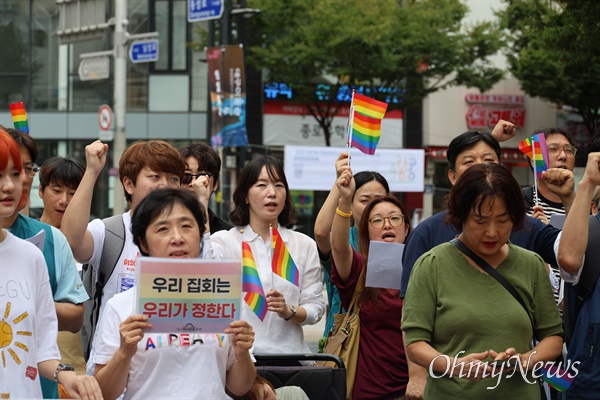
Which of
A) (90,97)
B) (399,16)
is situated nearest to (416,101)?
(399,16)

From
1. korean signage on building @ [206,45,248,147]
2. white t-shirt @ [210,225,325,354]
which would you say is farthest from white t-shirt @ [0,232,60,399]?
korean signage on building @ [206,45,248,147]

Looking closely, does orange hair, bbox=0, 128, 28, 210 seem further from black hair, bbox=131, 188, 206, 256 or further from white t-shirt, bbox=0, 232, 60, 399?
black hair, bbox=131, 188, 206, 256

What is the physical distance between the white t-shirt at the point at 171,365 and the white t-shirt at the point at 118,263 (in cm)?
115

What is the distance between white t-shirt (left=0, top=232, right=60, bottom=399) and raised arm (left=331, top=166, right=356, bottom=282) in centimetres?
204

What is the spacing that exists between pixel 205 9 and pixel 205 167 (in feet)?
48.7

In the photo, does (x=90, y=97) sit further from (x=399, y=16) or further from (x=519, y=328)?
(x=519, y=328)

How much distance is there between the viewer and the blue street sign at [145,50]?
1848cm

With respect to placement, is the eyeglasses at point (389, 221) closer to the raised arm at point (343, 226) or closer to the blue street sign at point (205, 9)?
the raised arm at point (343, 226)

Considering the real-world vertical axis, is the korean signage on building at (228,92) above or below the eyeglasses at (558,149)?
above

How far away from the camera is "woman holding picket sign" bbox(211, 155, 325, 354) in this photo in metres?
5.11

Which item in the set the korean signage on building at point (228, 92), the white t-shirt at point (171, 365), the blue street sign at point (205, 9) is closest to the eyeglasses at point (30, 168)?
the white t-shirt at point (171, 365)

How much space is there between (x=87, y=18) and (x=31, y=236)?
50.3 feet

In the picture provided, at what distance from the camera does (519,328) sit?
399 centimetres

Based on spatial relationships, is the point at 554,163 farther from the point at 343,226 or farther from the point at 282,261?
the point at 282,261
